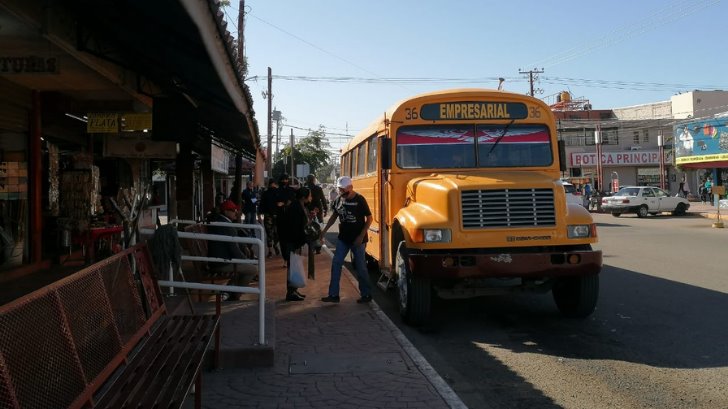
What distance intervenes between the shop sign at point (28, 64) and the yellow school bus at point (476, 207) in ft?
12.8

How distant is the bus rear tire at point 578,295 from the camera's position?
6949mm

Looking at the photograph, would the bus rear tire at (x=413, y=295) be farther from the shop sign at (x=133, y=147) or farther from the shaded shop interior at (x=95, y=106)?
the shop sign at (x=133, y=147)

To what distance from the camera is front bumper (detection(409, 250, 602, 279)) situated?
634 cm

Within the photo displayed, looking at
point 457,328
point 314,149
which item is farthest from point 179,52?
point 314,149

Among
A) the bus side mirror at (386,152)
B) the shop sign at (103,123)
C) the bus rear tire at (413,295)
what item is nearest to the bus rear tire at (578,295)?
the bus rear tire at (413,295)

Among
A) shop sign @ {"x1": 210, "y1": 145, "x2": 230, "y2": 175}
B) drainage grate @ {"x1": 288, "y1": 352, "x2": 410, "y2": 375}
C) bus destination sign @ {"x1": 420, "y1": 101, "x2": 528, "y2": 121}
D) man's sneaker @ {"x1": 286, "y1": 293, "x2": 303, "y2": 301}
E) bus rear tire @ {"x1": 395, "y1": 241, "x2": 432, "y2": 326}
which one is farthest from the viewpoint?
shop sign @ {"x1": 210, "y1": 145, "x2": 230, "y2": 175}

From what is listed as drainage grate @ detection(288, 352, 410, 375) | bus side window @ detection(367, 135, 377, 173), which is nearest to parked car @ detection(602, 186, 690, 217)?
bus side window @ detection(367, 135, 377, 173)

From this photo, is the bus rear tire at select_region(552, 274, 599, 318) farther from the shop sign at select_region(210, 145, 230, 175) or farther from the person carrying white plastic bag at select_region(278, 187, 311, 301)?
the shop sign at select_region(210, 145, 230, 175)

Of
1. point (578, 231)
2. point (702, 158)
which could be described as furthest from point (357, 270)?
point (702, 158)

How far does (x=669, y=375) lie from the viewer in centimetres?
515

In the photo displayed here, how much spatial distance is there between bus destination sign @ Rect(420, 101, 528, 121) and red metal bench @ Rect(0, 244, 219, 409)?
4285 mm

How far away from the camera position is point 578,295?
23.1ft

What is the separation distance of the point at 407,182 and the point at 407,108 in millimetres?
986

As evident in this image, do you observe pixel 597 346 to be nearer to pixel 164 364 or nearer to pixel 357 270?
pixel 357 270
